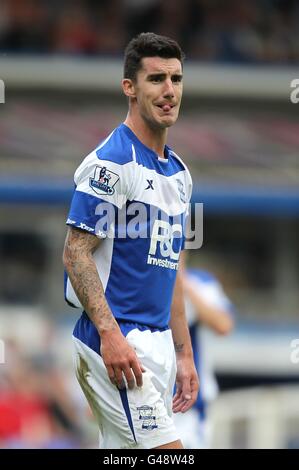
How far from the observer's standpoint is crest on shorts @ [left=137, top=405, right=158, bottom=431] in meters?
5.36

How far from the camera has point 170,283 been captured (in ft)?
18.5

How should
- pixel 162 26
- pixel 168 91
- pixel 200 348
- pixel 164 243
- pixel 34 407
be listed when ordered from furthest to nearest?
pixel 162 26 → pixel 34 407 → pixel 200 348 → pixel 164 243 → pixel 168 91

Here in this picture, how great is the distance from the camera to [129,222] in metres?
5.44

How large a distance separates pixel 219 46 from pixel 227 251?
406cm

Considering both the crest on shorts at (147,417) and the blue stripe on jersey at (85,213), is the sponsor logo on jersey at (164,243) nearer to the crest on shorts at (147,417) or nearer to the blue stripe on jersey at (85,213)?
the blue stripe on jersey at (85,213)

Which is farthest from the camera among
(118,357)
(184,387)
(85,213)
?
(184,387)

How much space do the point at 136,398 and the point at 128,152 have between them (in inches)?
43.7

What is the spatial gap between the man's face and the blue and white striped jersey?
17 cm

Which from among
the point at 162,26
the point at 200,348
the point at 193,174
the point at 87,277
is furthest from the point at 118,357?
the point at 162,26

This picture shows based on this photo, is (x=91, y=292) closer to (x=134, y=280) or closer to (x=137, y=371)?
(x=134, y=280)

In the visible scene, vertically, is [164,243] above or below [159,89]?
below

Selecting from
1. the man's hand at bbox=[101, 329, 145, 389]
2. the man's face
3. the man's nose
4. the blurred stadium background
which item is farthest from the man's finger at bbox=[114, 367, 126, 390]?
the blurred stadium background

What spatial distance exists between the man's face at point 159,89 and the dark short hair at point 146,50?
0.08 feet

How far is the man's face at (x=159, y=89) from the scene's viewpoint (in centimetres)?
543
